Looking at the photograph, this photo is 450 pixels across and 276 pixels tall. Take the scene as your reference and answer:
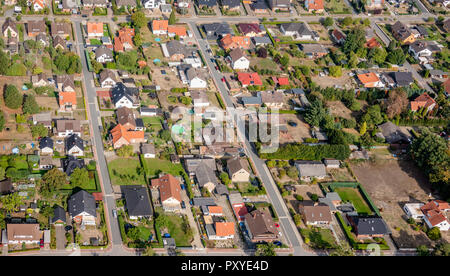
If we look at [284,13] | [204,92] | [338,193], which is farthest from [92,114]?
[284,13]

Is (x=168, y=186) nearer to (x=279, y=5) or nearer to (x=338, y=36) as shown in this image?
(x=338, y=36)

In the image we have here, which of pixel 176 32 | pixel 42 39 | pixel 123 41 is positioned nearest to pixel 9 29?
pixel 42 39

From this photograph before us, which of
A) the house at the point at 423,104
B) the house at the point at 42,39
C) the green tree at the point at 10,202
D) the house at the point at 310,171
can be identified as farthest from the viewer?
the house at the point at 42,39

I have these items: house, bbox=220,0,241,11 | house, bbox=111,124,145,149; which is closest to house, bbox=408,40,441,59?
house, bbox=220,0,241,11

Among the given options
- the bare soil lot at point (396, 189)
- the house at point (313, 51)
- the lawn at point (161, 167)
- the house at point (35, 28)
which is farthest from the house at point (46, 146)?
the house at point (313, 51)

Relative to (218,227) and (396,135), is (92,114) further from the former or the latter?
(396,135)

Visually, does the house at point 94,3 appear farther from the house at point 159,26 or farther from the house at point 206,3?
the house at point 206,3

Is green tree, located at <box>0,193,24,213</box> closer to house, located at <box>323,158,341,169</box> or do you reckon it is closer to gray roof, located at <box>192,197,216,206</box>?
gray roof, located at <box>192,197,216,206</box>
